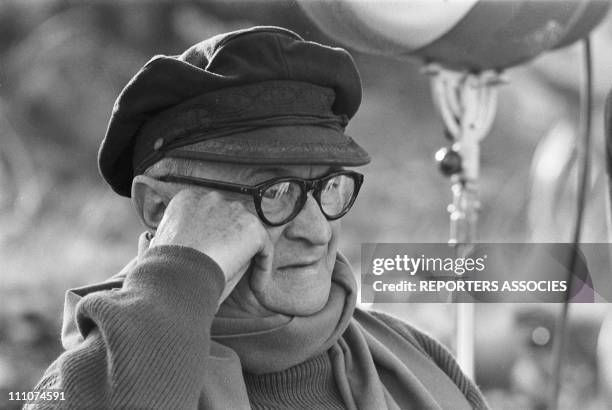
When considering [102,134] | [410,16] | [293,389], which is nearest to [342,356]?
[293,389]

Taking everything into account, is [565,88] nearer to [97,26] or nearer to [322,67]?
[97,26]

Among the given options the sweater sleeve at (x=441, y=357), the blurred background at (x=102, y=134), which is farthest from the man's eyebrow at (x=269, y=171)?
the blurred background at (x=102, y=134)

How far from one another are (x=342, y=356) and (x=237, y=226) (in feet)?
1.32

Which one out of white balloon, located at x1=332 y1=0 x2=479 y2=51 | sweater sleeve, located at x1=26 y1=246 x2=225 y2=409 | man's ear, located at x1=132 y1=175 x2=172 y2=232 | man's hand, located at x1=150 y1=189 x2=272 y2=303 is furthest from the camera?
white balloon, located at x1=332 y1=0 x2=479 y2=51

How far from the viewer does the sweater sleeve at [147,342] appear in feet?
3.92

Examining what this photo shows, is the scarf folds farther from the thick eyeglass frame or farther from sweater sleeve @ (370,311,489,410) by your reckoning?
the thick eyeglass frame

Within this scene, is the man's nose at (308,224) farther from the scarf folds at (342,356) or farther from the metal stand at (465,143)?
the metal stand at (465,143)

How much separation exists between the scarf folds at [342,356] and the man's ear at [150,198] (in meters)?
0.22

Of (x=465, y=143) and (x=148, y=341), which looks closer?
(x=148, y=341)

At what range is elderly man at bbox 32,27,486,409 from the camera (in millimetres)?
1260

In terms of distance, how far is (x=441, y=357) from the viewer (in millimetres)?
1832

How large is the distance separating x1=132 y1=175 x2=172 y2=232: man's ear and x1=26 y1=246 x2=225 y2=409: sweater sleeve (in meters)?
0.19

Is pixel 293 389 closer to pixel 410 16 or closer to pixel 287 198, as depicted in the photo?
pixel 287 198

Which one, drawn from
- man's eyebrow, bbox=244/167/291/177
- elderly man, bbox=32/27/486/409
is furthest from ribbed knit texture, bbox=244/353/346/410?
man's eyebrow, bbox=244/167/291/177
